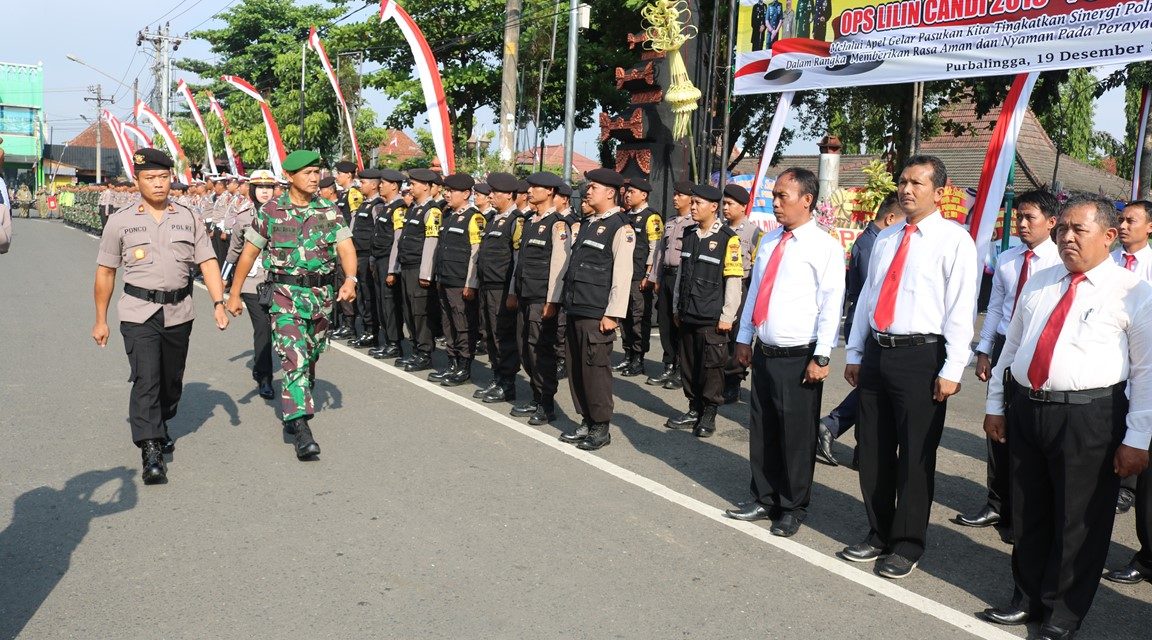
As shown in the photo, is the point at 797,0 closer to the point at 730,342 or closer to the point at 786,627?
the point at 730,342

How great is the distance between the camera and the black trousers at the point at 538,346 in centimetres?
732

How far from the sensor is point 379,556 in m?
4.44

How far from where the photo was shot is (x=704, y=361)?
7148mm

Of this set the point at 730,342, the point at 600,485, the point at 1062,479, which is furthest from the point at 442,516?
the point at 730,342

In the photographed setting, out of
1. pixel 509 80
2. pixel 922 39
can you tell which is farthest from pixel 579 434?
pixel 509 80

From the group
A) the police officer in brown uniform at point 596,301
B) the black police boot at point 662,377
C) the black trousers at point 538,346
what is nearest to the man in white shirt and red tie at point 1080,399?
the police officer in brown uniform at point 596,301

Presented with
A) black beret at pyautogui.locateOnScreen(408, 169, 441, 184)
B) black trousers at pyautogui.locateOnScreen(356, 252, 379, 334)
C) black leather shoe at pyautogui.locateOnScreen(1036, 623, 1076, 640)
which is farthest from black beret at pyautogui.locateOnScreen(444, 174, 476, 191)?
black leather shoe at pyautogui.locateOnScreen(1036, 623, 1076, 640)

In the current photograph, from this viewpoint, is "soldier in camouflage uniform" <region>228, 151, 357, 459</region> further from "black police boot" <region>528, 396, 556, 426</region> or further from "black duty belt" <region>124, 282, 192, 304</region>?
"black police boot" <region>528, 396, 556, 426</region>

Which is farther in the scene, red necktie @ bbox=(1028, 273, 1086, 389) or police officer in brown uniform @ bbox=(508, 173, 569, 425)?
police officer in brown uniform @ bbox=(508, 173, 569, 425)

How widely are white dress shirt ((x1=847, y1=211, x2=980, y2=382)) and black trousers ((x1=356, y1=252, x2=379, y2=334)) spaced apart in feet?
23.1

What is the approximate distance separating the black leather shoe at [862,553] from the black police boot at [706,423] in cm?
248

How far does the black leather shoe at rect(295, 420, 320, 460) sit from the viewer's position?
603 centimetres

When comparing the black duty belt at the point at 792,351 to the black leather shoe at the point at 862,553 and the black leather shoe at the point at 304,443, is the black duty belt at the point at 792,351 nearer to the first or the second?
the black leather shoe at the point at 862,553

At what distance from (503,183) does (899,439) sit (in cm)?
489
